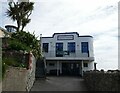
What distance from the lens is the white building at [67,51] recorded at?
128ft

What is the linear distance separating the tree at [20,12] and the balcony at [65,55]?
30.4ft

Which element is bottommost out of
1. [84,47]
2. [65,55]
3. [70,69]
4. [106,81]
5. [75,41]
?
[106,81]

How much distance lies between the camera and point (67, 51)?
128ft

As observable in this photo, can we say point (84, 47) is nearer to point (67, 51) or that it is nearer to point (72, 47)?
point (72, 47)

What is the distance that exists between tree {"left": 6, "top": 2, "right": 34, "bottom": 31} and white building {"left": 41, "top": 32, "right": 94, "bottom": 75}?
9.49 meters

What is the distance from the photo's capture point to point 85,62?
131ft

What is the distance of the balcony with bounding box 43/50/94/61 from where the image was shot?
38219 millimetres

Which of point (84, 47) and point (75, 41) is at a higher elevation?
point (75, 41)

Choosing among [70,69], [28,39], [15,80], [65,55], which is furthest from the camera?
[70,69]

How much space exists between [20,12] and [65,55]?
436 inches

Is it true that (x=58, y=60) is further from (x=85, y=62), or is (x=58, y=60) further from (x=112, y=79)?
(x=112, y=79)

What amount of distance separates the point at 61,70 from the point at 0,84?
1045 inches

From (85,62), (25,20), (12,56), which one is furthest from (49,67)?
(12,56)

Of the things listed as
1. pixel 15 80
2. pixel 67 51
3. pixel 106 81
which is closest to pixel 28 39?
pixel 15 80
